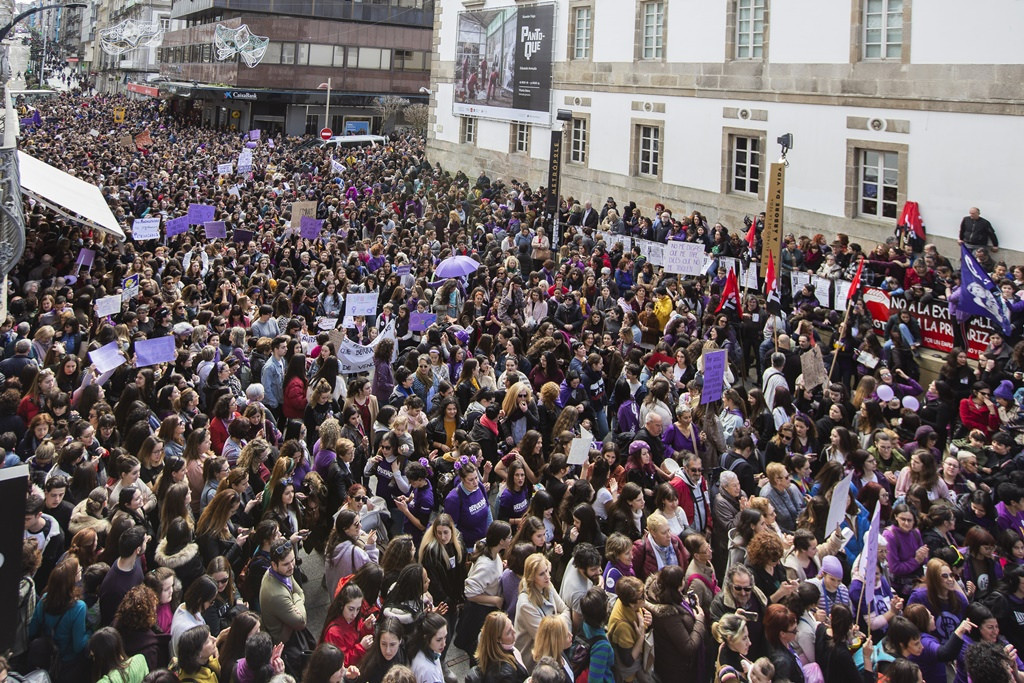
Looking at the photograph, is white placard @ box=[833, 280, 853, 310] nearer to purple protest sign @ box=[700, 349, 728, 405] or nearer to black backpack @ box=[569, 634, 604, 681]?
purple protest sign @ box=[700, 349, 728, 405]

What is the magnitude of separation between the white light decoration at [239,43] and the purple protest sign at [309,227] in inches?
1275

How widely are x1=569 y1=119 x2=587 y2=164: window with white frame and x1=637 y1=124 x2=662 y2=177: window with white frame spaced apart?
287 cm

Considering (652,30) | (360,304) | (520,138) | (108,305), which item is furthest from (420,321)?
(520,138)

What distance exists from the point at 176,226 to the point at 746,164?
43.9 feet

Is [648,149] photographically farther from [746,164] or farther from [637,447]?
[637,447]

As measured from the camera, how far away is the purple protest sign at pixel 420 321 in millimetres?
12852

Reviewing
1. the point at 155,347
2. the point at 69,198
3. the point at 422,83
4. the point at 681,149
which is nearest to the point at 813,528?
the point at 155,347

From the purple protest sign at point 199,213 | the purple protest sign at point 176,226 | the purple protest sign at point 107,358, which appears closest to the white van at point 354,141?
the purple protest sign at point 199,213

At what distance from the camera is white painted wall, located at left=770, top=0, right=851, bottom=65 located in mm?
19453

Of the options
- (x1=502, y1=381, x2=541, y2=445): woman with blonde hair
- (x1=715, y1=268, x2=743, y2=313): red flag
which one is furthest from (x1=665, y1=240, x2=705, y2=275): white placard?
(x1=502, y1=381, x2=541, y2=445): woman with blonde hair

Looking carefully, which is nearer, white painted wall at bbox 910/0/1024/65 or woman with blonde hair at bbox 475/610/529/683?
woman with blonde hair at bbox 475/610/529/683

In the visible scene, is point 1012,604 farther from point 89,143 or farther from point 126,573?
point 89,143

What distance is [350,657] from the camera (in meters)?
5.54

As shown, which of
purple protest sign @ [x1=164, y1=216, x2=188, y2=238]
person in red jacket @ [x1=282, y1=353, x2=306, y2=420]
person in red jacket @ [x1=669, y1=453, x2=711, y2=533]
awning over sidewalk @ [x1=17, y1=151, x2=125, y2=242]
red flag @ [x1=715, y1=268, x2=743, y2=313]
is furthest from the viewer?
purple protest sign @ [x1=164, y1=216, x2=188, y2=238]
